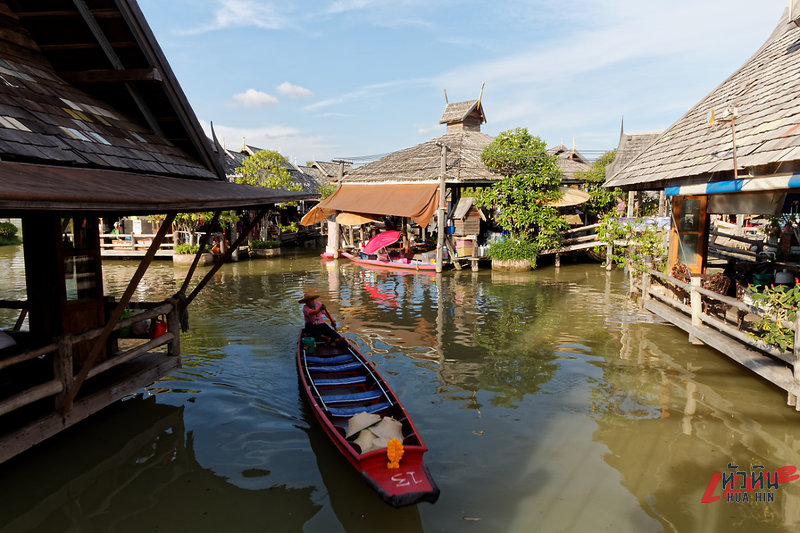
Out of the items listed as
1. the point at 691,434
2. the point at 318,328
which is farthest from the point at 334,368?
the point at 691,434

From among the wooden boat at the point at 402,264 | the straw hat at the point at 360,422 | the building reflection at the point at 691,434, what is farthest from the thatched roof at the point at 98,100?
the wooden boat at the point at 402,264

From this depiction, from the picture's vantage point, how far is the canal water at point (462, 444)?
17.8 feet

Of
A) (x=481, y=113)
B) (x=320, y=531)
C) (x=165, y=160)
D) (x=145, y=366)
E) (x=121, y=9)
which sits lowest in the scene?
(x=320, y=531)

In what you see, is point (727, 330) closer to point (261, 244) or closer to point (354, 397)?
point (354, 397)

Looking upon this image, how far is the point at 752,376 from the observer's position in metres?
9.02

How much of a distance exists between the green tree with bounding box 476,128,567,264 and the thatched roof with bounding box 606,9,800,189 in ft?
29.1

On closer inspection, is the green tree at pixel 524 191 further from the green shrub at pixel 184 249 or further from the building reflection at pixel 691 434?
the green shrub at pixel 184 249

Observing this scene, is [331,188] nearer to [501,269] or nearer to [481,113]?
[481,113]

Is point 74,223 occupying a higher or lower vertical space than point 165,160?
lower

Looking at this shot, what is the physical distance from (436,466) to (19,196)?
5221 mm

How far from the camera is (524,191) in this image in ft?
71.8

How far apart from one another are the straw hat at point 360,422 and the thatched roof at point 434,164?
661 inches

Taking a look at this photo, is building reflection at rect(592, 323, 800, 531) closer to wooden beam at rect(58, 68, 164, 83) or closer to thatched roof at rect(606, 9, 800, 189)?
thatched roof at rect(606, 9, 800, 189)

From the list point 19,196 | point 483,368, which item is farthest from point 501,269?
point 19,196
